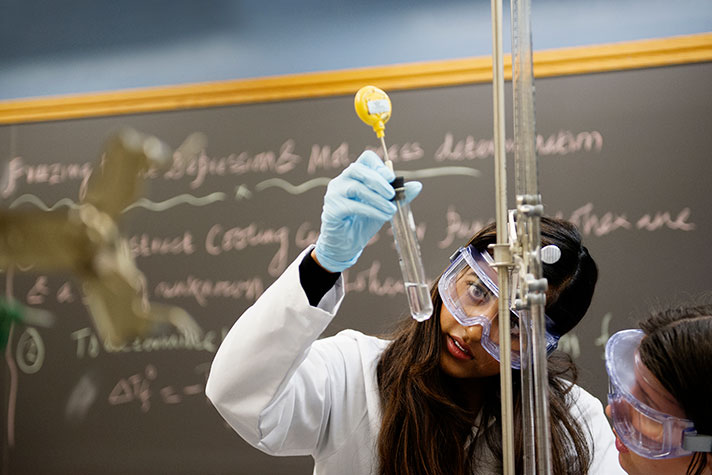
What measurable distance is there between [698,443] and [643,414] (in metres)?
0.07

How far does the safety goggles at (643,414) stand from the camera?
35.5 inches

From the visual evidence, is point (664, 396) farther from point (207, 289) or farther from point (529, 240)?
point (207, 289)

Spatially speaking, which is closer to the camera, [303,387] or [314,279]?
[314,279]

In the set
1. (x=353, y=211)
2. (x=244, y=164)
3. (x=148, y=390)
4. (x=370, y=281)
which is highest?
(x=244, y=164)

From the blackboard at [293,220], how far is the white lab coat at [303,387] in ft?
2.07

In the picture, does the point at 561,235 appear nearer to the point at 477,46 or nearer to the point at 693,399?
the point at 693,399

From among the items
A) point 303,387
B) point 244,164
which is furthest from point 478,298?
point 244,164

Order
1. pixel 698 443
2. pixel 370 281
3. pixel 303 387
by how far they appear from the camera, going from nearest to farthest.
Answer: pixel 698 443, pixel 303 387, pixel 370 281

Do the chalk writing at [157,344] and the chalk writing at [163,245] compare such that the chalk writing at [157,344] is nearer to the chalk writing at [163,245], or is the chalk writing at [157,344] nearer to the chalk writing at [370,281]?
the chalk writing at [163,245]

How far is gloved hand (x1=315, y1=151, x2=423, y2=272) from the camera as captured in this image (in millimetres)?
1034

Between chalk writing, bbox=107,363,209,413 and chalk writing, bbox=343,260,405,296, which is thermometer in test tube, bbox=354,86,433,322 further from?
chalk writing, bbox=107,363,209,413

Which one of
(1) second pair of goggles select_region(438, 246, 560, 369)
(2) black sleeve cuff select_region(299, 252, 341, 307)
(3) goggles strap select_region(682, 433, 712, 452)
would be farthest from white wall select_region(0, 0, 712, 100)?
(3) goggles strap select_region(682, 433, 712, 452)

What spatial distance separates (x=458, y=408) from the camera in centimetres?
124

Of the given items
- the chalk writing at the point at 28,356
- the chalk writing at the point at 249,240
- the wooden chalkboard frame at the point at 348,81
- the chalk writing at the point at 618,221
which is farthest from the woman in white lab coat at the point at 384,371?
the chalk writing at the point at 28,356
